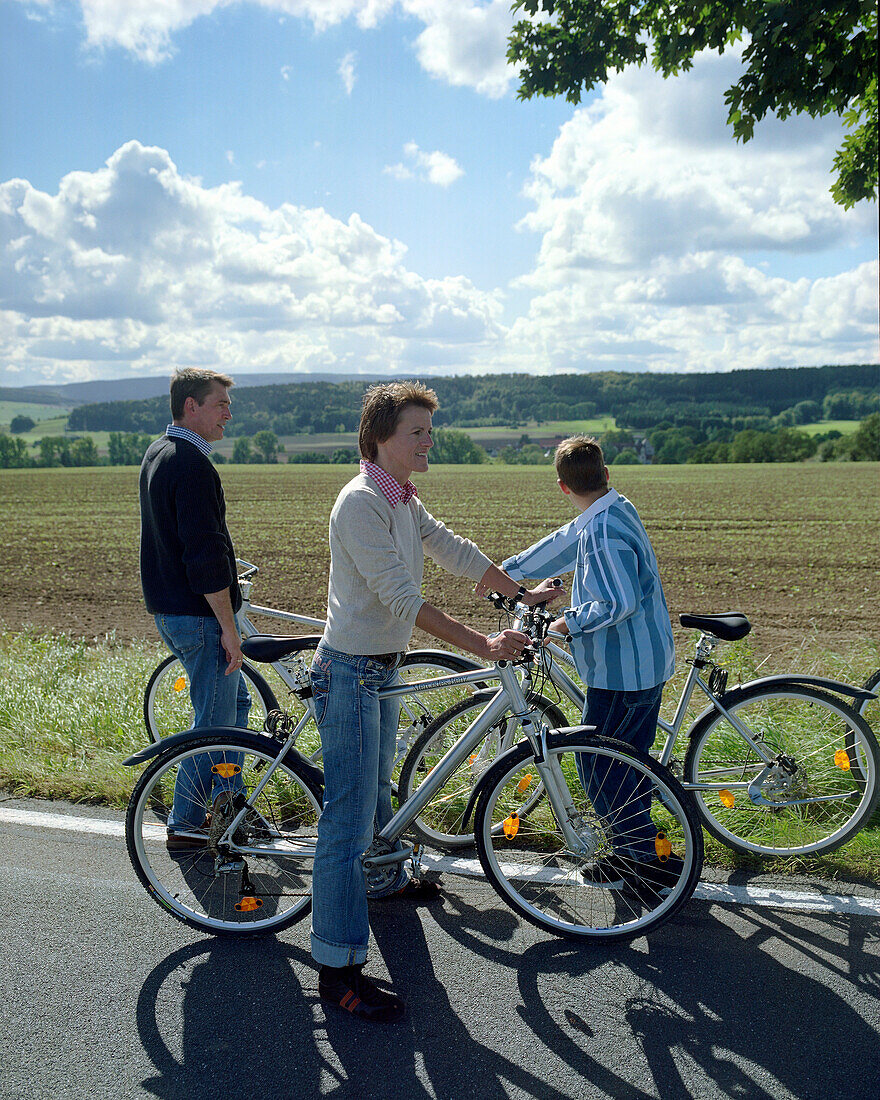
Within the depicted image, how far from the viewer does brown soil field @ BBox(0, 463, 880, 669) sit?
15.1m

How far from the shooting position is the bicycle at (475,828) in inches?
131

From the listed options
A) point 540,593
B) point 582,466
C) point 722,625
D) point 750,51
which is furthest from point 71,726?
point 750,51

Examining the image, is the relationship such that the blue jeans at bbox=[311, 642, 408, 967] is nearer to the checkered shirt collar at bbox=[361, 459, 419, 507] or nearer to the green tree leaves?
the checkered shirt collar at bbox=[361, 459, 419, 507]

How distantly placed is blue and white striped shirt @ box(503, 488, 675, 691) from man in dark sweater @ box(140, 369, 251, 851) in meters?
1.59

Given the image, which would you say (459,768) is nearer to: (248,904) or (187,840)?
(248,904)

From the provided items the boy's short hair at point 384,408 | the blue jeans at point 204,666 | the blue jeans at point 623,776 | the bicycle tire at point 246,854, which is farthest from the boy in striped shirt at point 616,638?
the blue jeans at point 204,666

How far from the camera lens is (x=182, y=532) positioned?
385cm

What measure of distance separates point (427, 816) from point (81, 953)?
1.73 m

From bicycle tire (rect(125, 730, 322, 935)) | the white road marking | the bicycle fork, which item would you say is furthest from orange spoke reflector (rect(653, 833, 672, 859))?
bicycle tire (rect(125, 730, 322, 935))

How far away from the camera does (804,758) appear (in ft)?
14.3

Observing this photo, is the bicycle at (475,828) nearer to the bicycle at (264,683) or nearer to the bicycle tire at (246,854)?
the bicycle tire at (246,854)

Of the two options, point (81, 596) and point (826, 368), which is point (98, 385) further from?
point (81, 596)

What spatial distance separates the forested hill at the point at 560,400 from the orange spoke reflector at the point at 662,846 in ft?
277

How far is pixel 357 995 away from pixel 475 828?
784 millimetres
